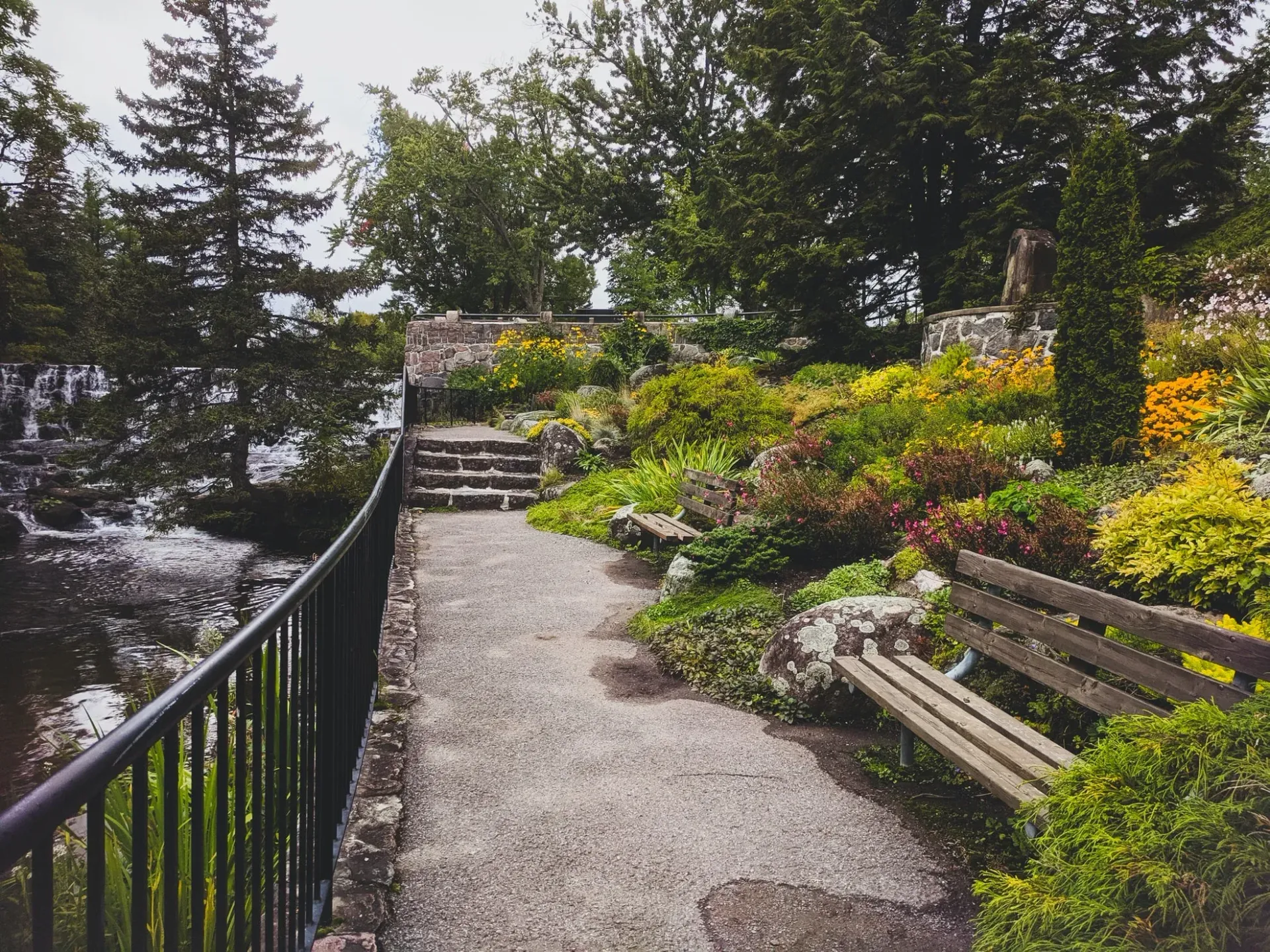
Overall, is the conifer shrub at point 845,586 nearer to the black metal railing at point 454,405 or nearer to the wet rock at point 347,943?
the wet rock at point 347,943

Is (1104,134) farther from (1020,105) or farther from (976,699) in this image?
(976,699)

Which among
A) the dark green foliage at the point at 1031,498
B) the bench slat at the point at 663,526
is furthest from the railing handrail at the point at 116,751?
the bench slat at the point at 663,526

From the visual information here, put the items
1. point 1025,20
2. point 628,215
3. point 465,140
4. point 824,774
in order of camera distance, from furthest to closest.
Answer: point 465,140, point 628,215, point 1025,20, point 824,774

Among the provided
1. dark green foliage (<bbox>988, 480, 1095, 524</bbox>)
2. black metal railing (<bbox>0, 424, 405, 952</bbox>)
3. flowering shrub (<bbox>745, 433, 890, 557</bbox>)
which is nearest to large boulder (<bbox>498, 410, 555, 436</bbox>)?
flowering shrub (<bbox>745, 433, 890, 557</bbox>)

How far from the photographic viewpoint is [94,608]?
10.7 m

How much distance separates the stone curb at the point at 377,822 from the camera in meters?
2.42

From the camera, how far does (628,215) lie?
26.0 metres

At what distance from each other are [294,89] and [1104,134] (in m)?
15.0

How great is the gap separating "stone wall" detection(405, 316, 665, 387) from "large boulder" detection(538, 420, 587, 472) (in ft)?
29.0

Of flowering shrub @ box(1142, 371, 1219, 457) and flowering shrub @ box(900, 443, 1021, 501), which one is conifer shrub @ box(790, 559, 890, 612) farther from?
flowering shrub @ box(1142, 371, 1219, 457)

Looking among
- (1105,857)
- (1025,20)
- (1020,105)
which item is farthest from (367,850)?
(1025,20)

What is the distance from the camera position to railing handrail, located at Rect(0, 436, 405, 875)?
0.77 m

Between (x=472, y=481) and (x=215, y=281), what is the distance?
761cm

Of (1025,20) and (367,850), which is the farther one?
(1025,20)
